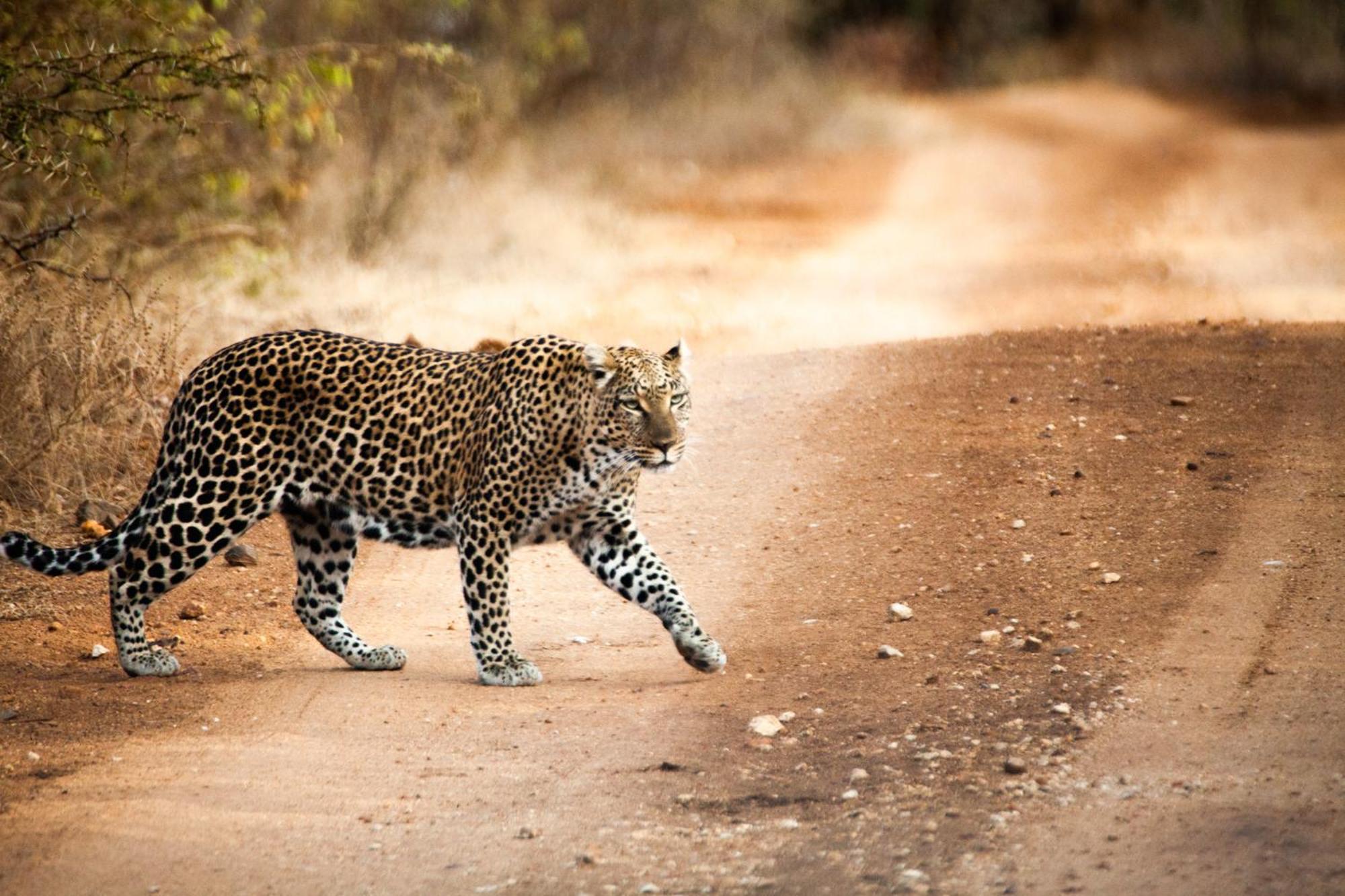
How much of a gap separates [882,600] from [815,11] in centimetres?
3064

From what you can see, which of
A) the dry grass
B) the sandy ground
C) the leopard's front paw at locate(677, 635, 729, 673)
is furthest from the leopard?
the dry grass

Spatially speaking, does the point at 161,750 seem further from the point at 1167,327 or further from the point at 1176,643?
the point at 1167,327

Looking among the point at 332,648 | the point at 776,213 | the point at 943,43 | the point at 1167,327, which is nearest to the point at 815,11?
the point at 943,43

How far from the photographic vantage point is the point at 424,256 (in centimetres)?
1666

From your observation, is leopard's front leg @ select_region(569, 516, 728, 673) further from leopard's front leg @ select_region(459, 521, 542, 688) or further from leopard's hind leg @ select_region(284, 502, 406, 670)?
leopard's hind leg @ select_region(284, 502, 406, 670)

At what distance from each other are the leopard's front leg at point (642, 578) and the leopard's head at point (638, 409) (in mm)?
391

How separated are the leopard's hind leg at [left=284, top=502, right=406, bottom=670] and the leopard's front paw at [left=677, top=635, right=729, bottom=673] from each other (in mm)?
1290

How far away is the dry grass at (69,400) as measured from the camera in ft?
29.7

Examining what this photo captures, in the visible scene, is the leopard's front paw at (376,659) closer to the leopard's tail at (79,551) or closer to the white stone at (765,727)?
the leopard's tail at (79,551)

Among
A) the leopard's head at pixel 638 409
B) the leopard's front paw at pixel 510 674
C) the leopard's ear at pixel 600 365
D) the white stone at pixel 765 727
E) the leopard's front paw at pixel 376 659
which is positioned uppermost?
the leopard's ear at pixel 600 365

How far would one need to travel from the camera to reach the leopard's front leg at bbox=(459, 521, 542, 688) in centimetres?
676

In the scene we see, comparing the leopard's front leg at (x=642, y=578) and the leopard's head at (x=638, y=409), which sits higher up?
the leopard's head at (x=638, y=409)

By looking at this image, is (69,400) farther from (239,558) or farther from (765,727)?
(765,727)

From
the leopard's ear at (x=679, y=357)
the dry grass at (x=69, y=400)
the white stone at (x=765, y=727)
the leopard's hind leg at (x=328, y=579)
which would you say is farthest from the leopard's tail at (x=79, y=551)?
the white stone at (x=765, y=727)
